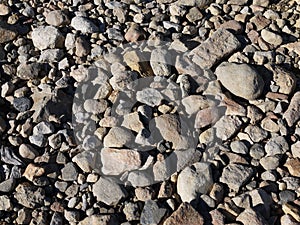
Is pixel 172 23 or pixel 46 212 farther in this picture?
pixel 172 23

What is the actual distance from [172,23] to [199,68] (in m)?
0.37

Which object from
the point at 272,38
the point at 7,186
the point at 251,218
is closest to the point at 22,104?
the point at 7,186

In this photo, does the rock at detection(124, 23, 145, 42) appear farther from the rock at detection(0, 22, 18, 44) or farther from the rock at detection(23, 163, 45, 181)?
the rock at detection(23, 163, 45, 181)

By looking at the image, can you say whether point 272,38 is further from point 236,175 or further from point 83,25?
point 83,25

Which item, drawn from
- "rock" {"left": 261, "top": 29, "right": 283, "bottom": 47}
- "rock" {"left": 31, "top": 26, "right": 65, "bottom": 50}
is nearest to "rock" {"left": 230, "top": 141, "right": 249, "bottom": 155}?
"rock" {"left": 261, "top": 29, "right": 283, "bottom": 47}

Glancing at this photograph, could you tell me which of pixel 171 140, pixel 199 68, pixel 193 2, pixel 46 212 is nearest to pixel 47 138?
pixel 46 212

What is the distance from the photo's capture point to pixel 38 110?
233 cm

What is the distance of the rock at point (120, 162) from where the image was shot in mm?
2150

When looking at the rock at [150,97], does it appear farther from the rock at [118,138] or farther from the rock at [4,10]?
the rock at [4,10]

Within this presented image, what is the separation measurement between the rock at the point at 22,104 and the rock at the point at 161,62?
0.61 meters

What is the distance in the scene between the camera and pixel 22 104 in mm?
2387

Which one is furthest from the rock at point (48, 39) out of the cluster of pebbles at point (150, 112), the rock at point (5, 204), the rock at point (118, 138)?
the rock at point (5, 204)

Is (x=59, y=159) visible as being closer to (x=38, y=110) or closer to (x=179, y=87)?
(x=38, y=110)

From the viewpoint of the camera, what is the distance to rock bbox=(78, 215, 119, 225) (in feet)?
6.56
